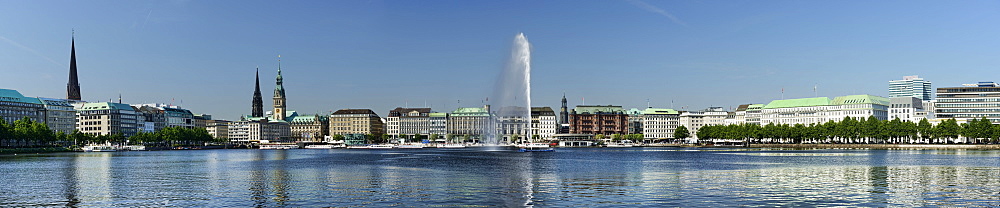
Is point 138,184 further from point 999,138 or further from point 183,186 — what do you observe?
point 999,138

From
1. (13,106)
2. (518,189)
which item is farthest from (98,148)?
(518,189)

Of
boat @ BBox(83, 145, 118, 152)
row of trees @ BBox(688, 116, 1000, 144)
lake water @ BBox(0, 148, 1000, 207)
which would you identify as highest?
row of trees @ BBox(688, 116, 1000, 144)

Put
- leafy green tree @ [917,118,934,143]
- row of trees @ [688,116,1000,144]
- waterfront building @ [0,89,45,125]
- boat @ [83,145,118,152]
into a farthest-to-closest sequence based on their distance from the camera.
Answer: waterfront building @ [0,89,45,125], boat @ [83,145,118,152], leafy green tree @ [917,118,934,143], row of trees @ [688,116,1000,144]

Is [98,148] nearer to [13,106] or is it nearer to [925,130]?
Answer: [13,106]

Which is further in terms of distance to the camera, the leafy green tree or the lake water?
the leafy green tree

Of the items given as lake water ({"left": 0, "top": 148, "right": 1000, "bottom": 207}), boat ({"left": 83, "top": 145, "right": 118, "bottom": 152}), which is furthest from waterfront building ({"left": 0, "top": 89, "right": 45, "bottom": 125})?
lake water ({"left": 0, "top": 148, "right": 1000, "bottom": 207})

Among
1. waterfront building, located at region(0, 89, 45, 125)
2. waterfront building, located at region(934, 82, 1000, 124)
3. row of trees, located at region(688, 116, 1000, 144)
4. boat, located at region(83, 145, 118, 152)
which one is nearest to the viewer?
row of trees, located at region(688, 116, 1000, 144)

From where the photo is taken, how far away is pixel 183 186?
178 feet

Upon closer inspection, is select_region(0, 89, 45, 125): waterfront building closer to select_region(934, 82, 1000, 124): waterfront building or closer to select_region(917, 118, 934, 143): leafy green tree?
select_region(917, 118, 934, 143): leafy green tree

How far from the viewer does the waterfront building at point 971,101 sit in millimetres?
193750

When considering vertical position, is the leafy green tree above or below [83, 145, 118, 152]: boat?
above

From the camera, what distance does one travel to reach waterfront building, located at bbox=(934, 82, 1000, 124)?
194 metres

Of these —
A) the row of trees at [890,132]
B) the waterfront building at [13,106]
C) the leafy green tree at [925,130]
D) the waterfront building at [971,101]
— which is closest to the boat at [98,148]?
the waterfront building at [13,106]

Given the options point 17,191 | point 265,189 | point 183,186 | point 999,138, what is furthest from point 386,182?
point 999,138
